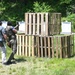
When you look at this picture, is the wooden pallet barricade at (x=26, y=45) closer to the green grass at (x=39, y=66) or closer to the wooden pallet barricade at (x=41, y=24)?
the wooden pallet barricade at (x=41, y=24)

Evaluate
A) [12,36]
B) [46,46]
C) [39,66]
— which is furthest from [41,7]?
[39,66]

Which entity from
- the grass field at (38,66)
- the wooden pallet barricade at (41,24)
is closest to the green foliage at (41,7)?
the wooden pallet barricade at (41,24)

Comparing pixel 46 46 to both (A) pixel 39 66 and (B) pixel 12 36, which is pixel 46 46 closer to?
(B) pixel 12 36

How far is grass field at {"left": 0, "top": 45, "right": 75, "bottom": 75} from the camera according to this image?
1156 cm

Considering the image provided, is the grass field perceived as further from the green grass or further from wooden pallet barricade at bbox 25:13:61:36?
wooden pallet barricade at bbox 25:13:61:36

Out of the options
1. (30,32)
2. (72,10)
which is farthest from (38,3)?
(30,32)

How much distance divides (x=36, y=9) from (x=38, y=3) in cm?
302

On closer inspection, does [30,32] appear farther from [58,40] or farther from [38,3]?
[38,3]

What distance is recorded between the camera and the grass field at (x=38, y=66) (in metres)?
11.6

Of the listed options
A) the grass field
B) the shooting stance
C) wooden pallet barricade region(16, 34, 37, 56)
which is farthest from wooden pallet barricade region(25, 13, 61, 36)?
the shooting stance

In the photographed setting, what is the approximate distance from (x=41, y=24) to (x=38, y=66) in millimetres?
2928

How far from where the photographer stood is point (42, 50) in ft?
49.4

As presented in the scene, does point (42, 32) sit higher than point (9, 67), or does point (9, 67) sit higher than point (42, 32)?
point (42, 32)

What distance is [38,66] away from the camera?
12891 mm
